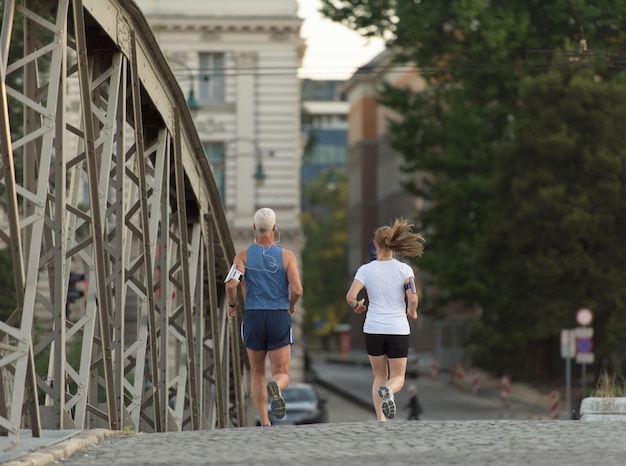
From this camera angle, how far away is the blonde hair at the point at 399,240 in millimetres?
14805

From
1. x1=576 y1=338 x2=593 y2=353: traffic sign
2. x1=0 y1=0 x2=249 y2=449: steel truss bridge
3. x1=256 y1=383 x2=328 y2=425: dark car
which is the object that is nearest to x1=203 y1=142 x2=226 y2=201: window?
x1=256 y1=383 x2=328 y2=425: dark car

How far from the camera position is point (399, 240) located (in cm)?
1490

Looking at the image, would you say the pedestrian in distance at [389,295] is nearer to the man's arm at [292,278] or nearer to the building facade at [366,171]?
the man's arm at [292,278]

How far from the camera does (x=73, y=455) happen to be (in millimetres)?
11484

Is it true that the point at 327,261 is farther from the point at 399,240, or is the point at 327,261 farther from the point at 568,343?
the point at 399,240

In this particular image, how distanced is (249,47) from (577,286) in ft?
66.6

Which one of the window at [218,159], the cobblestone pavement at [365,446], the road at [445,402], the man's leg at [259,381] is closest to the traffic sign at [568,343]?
the road at [445,402]

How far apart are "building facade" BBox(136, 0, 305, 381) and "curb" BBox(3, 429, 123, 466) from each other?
5400 cm

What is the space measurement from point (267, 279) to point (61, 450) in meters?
3.74

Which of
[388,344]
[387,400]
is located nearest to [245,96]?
[388,344]

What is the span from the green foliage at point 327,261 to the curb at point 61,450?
113m

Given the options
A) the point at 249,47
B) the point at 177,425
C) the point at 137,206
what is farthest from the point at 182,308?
the point at 249,47

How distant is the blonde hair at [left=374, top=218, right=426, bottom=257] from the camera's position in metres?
14.8

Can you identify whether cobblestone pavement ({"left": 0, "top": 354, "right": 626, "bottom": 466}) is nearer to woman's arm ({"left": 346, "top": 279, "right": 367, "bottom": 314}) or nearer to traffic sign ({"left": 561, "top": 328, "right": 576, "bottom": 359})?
woman's arm ({"left": 346, "top": 279, "right": 367, "bottom": 314})
